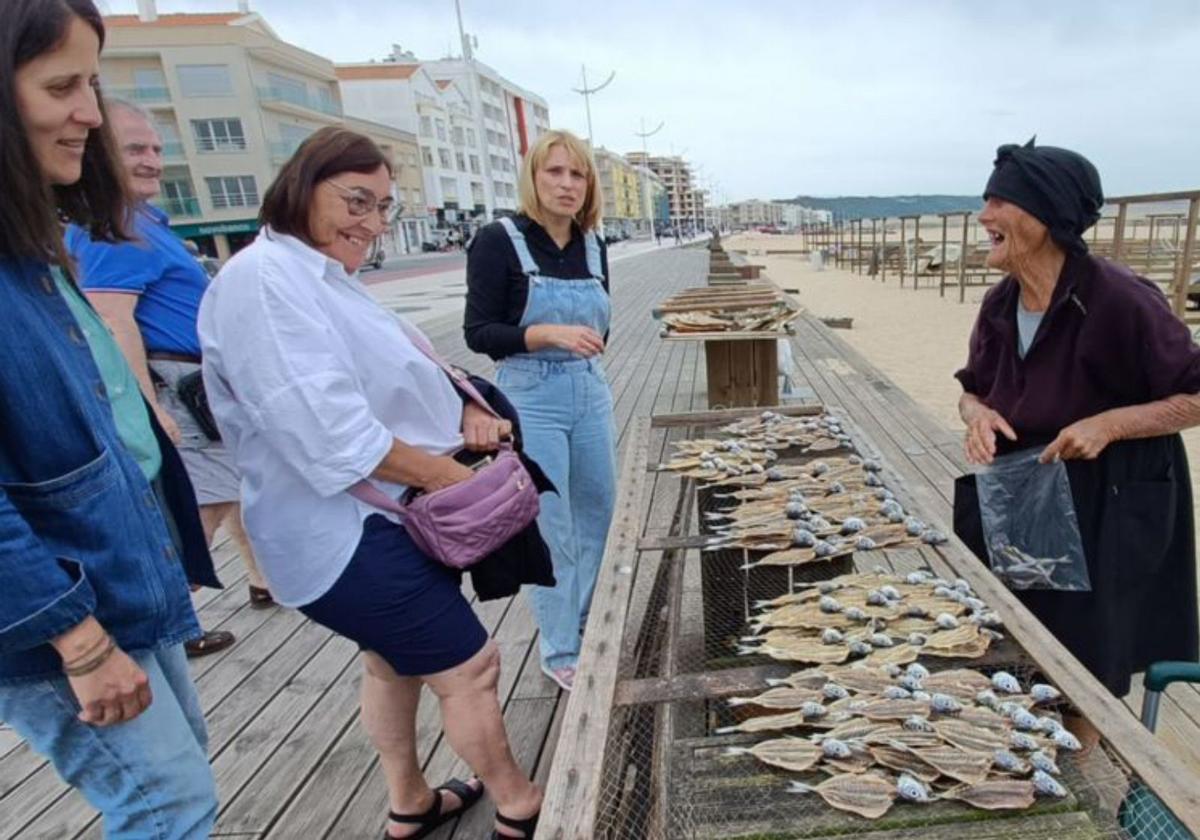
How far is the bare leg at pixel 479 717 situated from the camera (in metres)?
1.59

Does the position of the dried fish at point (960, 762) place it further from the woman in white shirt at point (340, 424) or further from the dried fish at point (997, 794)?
the woman in white shirt at point (340, 424)

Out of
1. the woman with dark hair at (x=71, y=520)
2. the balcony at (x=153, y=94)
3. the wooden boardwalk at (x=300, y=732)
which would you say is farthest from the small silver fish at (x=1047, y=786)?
the balcony at (x=153, y=94)

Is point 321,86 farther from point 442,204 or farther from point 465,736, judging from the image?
point 465,736

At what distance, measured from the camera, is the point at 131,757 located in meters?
1.18

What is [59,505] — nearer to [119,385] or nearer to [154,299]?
[119,385]

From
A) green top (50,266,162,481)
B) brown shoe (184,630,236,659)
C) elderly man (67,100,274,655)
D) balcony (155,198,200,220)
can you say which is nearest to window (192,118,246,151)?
balcony (155,198,200,220)

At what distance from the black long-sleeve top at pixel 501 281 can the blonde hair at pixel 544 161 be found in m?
0.05

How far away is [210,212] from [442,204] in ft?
84.4

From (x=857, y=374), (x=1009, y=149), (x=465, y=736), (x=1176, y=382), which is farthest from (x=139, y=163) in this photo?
(x=857, y=374)

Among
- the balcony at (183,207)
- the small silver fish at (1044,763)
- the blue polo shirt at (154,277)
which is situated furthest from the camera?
the balcony at (183,207)

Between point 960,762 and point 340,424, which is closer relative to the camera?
point 960,762

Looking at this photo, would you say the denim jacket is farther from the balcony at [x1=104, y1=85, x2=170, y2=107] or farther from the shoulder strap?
the balcony at [x1=104, y1=85, x2=170, y2=107]

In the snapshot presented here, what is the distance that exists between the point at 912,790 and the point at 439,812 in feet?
4.63

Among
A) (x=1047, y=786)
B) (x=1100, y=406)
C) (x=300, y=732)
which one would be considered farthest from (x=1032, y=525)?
(x=300, y=732)
